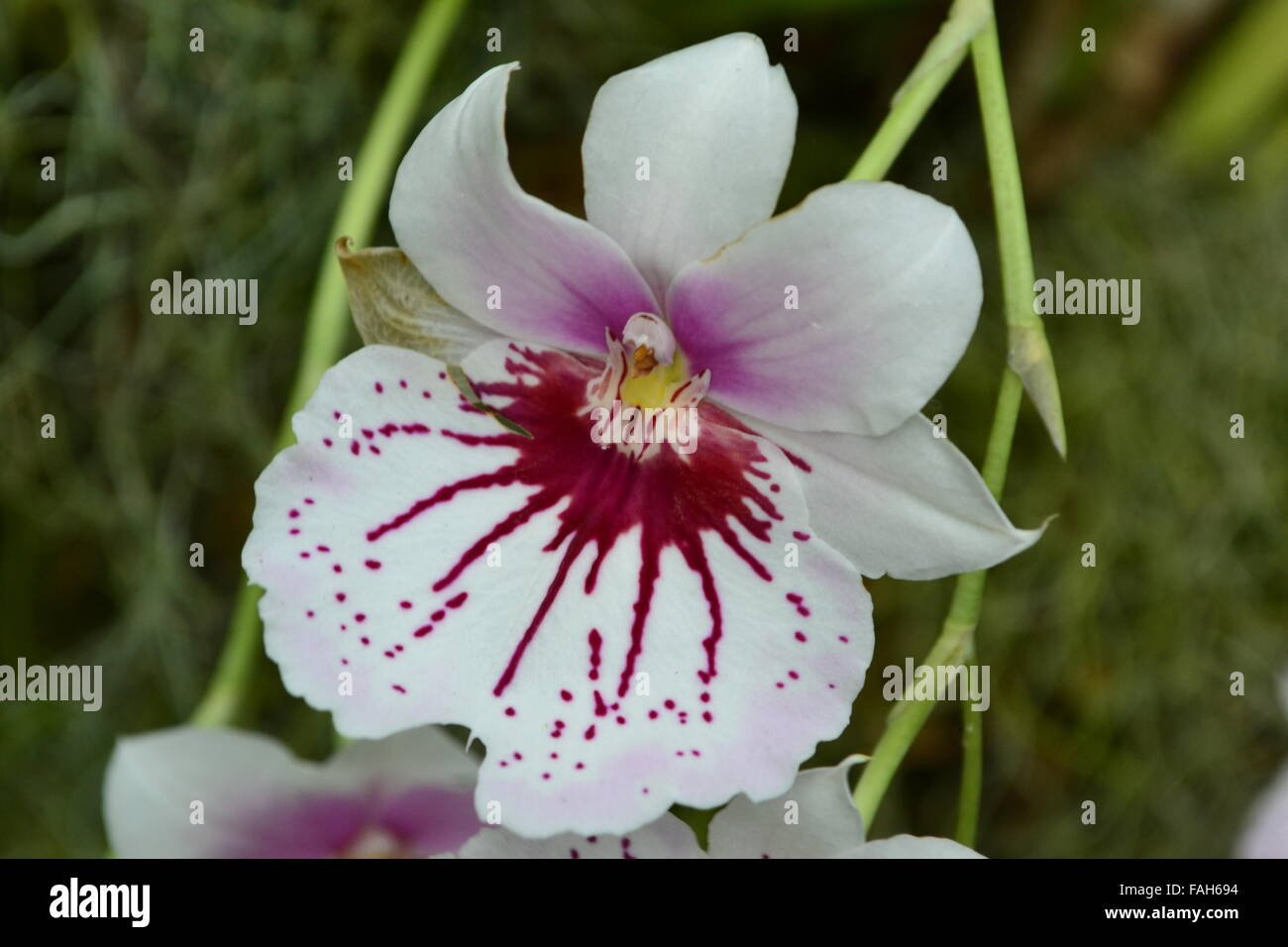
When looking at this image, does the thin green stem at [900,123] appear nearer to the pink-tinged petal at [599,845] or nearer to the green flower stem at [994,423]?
the green flower stem at [994,423]

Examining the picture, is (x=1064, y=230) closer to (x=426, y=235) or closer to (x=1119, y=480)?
(x=1119, y=480)

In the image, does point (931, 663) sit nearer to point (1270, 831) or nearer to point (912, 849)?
point (912, 849)

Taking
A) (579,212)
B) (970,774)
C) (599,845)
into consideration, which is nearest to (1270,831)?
(970,774)

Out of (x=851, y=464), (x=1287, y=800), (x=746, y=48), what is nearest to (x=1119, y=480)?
(x=1287, y=800)

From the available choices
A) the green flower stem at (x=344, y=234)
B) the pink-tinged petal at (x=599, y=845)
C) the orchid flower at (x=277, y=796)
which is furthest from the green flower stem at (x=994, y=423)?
the green flower stem at (x=344, y=234)

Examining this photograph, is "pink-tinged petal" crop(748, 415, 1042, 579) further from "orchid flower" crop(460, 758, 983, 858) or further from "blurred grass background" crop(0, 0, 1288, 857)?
"blurred grass background" crop(0, 0, 1288, 857)
